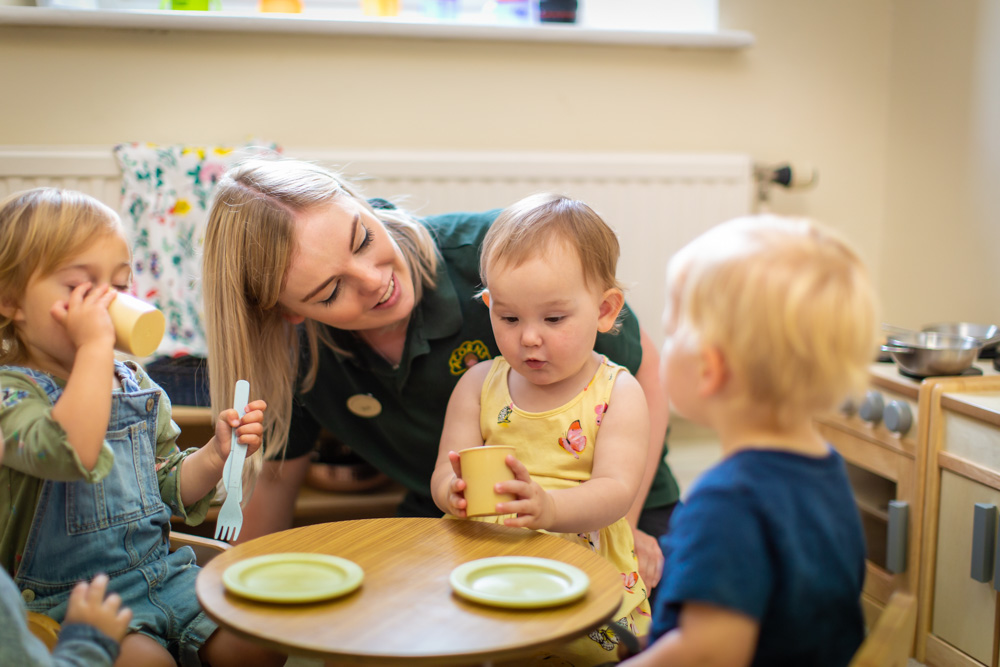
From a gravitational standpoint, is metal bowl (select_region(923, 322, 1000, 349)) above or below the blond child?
below

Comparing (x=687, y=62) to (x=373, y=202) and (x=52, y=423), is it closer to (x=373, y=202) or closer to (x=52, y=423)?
(x=373, y=202)

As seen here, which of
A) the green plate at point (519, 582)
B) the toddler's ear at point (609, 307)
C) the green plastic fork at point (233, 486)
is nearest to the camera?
the green plate at point (519, 582)

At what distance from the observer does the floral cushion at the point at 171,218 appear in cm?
192

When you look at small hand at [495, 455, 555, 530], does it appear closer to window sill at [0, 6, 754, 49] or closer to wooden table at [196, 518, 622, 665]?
wooden table at [196, 518, 622, 665]

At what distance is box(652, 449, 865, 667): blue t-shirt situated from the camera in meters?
0.70

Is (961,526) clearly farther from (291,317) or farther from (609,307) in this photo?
(291,317)

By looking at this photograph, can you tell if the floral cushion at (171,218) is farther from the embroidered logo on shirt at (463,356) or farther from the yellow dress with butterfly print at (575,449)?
the yellow dress with butterfly print at (575,449)

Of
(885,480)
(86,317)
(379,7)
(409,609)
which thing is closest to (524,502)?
(409,609)

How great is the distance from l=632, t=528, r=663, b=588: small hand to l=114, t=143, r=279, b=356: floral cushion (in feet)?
3.67

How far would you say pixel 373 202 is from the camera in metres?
1.58

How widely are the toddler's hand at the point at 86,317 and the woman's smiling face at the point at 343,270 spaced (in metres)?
0.33

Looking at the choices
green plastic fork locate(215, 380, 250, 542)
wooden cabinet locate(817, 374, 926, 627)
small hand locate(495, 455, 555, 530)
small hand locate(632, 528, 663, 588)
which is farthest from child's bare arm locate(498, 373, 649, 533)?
wooden cabinet locate(817, 374, 926, 627)

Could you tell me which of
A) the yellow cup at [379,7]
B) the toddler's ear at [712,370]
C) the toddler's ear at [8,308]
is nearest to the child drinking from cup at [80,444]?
the toddler's ear at [8,308]

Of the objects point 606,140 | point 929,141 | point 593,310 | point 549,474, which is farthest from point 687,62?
point 549,474
